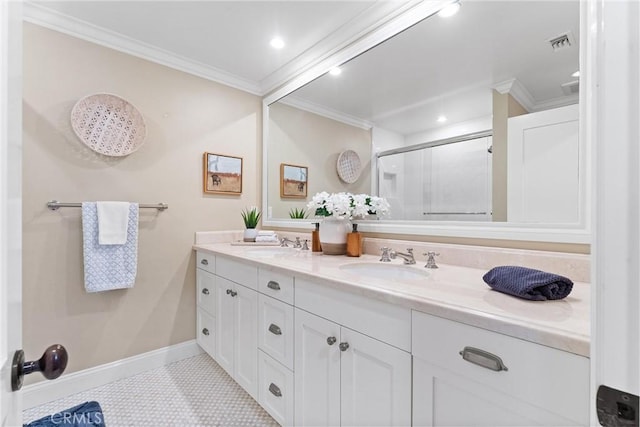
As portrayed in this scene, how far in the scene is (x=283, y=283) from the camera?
Result: 1.35 meters

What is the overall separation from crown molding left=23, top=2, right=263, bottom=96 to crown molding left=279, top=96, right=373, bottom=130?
47 centimetres

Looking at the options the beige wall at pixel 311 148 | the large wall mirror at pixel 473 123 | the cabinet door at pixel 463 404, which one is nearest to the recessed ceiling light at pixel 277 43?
the large wall mirror at pixel 473 123

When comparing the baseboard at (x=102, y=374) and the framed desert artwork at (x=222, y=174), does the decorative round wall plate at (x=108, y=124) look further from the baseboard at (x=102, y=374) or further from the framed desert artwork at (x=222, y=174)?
the baseboard at (x=102, y=374)

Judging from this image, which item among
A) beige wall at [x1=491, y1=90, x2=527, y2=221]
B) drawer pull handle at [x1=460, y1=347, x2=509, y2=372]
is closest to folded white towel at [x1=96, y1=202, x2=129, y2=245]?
drawer pull handle at [x1=460, y1=347, x2=509, y2=372]

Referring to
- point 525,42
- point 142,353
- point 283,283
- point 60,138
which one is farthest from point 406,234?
point 60,138

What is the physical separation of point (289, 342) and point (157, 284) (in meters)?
1.33

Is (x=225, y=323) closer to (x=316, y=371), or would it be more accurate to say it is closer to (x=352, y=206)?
(x=316, y=371)

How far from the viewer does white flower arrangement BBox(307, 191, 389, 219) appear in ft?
5.50

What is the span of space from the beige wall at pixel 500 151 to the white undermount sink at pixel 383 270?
0.44m

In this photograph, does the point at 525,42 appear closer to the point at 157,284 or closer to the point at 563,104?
the point at 563,104

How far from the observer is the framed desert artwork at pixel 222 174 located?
2.34 m

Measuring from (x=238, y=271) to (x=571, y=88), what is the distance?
5.70ft

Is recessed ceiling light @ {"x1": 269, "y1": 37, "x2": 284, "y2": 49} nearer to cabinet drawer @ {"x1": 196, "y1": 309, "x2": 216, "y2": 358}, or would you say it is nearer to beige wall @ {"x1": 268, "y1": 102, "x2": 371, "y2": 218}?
beige wall @ {"x1": 268, "y1": 102, "x2": 371, "y2": 218}

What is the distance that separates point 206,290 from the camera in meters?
2.11
